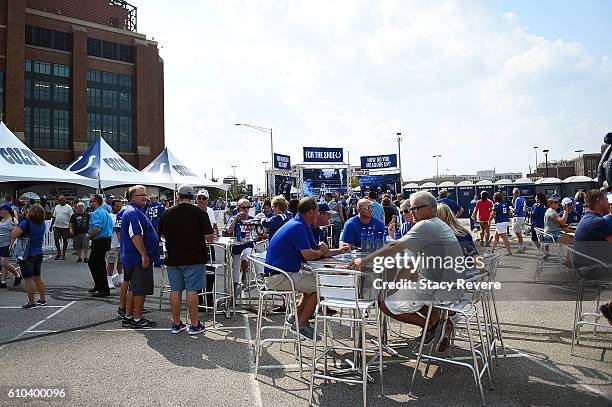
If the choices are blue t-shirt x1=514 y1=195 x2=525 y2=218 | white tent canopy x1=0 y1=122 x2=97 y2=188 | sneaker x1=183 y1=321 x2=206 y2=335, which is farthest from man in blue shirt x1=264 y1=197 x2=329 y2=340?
white tent canopy x1=0 y1=122 x2=97 y2=188

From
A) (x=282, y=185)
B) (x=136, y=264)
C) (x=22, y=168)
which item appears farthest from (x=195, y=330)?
(x=282, y=185)

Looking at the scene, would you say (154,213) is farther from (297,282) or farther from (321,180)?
(321,180)

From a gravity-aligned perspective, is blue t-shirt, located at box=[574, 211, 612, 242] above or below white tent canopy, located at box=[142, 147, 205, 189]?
below

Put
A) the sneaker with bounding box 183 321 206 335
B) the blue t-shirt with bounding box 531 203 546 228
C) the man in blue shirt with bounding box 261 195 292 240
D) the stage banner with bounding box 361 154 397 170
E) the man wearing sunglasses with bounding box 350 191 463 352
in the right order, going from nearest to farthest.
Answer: the man wearing sunglasses with bounding box 350 191 463 352 < the sneaker with bounding box 183 321 206 335 < the man in blue shirt with bounding box 261 195 292 240 < the blue t-shirt with bounding box 531 203 546 228 < the stage banner with bounding box 361 154 397 170

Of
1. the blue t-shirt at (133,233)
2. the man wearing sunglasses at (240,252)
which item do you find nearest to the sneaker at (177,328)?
the blue t-shirt at (133,233)

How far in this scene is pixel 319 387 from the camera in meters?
4.40

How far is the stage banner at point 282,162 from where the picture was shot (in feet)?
111

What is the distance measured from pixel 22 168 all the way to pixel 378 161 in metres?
23.7

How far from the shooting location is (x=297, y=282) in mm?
5062

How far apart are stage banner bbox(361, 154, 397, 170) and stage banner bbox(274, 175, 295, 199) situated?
596 cm

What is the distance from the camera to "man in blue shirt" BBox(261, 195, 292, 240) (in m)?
8.24

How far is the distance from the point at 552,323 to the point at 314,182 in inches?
1093

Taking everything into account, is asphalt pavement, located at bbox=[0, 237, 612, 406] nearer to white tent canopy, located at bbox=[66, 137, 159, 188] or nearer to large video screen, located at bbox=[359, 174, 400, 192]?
white tent canopy, located at bbox=[66, 137, 159, 188]

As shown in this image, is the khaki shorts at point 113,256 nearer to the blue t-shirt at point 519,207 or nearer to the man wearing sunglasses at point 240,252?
the man wearing sunglasses at point 240,252
